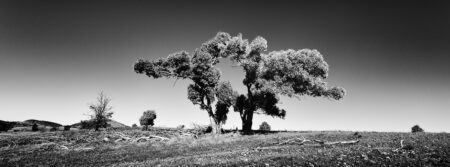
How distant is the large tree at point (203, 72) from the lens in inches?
1412

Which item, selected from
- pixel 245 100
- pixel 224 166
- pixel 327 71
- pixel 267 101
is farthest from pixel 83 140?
pixel 327 71

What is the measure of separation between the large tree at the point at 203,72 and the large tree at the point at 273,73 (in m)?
1.81

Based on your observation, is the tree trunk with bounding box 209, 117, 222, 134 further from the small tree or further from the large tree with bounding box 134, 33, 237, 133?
the small tree

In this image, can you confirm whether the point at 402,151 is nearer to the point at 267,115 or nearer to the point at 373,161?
the point at 373,161

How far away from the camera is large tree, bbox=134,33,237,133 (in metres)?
35.9

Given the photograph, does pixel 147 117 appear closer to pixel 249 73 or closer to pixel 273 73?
pixel 249 73

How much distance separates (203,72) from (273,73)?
9.28m

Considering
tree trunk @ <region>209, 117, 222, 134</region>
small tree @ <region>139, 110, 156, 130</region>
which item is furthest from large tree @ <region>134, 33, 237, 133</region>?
small tree @ <region>139, 110, 156, 130</region>

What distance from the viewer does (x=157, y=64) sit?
3706cm

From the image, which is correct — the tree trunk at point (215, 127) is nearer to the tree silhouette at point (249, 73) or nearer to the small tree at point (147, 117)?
the tree silhouette at point (249, 73)

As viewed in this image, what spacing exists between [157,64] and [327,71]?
71.1ft

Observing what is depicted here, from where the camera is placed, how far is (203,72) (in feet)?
118

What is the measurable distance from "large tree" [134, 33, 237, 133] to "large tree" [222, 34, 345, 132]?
1814mm

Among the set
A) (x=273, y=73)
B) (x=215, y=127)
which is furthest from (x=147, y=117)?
(x=273, y=73)
